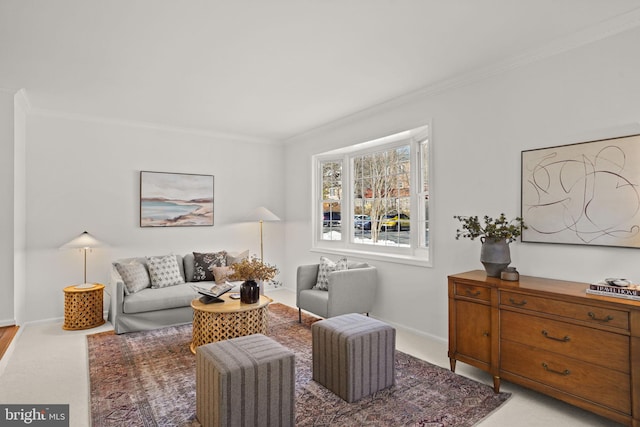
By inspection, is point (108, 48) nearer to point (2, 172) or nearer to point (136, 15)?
point (136, 15)

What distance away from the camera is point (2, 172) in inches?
147

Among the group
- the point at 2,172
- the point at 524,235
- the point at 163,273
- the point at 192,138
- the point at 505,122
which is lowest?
the point at 163,273

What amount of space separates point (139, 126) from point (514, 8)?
15.6 ft

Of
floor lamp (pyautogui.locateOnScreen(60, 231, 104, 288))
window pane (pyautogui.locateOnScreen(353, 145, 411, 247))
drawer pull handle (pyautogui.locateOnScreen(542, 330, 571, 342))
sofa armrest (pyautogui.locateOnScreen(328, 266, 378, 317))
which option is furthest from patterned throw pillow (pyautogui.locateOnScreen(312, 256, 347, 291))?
floor lamp (pyautogui.locateOnScreen(60, 231, 104, 288))

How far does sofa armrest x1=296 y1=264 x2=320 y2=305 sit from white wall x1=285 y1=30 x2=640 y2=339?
0.85 m

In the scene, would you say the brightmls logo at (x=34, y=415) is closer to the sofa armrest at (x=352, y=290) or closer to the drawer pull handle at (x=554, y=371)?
the sofa armrest at (x=352, y=290)

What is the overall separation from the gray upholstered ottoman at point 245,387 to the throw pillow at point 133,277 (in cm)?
234

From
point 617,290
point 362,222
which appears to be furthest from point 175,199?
point 617,290

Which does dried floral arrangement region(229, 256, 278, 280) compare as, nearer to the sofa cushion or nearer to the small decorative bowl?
the sofa cushion

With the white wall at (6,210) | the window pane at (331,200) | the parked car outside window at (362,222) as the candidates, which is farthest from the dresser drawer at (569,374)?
the white wall at (6,210)

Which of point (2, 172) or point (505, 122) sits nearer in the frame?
point (505, 122)

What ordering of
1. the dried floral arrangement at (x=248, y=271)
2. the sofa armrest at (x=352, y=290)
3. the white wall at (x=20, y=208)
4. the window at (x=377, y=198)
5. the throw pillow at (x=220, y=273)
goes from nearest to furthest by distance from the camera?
the dried floral arrangement at (x=248, y=271), the white wall at (x=20, y=208), the sofa armrest at (x=352, y=290), the window at (x=377, y=198), the throw pillow at (x=220, y=273)

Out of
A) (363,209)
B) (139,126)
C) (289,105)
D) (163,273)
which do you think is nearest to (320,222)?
(363,209)

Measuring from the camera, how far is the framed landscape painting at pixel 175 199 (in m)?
5.11
